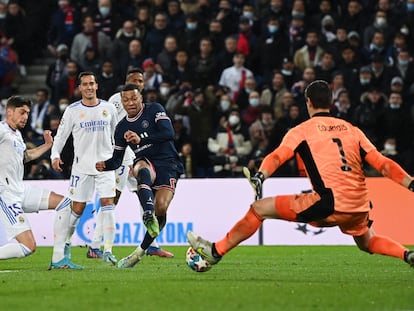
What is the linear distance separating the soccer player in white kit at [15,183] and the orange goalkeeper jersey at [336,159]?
11.9 ft

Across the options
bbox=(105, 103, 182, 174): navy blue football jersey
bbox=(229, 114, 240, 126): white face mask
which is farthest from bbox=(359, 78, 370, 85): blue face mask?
bbox=(105, 103, 182, 174): navy blue football jersey

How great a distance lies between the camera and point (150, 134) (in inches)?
528

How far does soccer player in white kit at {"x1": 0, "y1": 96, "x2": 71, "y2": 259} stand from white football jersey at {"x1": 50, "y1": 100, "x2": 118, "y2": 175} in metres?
1.11

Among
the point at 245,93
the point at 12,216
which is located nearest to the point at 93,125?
the point at 12,216

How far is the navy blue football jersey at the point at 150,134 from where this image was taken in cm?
1333

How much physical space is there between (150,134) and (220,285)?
3.44 meters

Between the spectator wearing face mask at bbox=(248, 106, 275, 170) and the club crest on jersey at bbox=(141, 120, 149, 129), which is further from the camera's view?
the spectator wearing face mask at bbox=(248, 106, 275, 170)

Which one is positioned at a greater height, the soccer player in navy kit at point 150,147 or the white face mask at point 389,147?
the soccer player in navy kit at point 150,147

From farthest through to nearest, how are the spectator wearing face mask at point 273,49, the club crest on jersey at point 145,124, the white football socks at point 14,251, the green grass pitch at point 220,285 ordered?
the spectator wearing face mask at point 273,49 < the club crest on jersey at point 145,124 < the white football socks at point 14,251 < the green grass pitch at point 220,285

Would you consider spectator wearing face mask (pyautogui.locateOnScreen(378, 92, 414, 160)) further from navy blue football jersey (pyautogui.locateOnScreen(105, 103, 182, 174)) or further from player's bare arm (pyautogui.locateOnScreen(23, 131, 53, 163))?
player's bare arm (pyautogui.locateOnScreen(23, 131, 53, 163))

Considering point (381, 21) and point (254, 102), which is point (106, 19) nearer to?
point (254, 102)

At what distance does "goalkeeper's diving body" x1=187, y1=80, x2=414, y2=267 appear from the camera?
1046cm

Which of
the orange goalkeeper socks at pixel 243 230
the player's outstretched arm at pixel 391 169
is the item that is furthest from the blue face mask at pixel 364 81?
the orange goalkeeper socks at pixel 243 230

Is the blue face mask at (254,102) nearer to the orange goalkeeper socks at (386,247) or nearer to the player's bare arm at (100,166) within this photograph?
the player's bare arm at (100,166)
